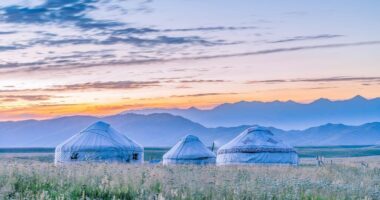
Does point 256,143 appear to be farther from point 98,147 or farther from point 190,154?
point 98,147

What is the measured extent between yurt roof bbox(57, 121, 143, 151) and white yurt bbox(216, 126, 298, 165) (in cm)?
485

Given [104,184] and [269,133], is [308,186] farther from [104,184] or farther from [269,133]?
[269,133]

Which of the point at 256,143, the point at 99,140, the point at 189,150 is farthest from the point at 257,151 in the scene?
the point at 99,140

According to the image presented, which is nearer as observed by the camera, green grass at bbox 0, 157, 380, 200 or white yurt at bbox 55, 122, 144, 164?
green grass at bbox 0, 157, 380, 200

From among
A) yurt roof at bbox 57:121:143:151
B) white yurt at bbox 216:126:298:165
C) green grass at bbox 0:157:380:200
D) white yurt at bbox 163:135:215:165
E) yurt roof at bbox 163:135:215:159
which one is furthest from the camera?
yurt roof at bbox 163:135:215:159

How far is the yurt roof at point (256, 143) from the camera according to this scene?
34094 mm

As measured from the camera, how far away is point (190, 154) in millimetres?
36062

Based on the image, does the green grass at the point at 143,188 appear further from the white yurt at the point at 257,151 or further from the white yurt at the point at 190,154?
the white yurt at the point at 190,154

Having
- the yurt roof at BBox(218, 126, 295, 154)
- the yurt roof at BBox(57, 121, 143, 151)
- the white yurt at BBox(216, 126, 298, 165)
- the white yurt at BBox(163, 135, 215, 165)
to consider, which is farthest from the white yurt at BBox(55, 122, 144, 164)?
the yurt roof at BBox(218, 126, 295, 154)

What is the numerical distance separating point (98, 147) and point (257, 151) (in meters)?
8.15

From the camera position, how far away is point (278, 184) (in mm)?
11031

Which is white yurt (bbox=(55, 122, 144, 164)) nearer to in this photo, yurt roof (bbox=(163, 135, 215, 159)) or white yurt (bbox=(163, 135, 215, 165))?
white yurt (bbox=(163, 135, 215, 165))

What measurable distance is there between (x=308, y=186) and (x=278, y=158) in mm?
23052

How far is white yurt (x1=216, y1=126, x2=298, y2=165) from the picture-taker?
34000 millimetres
